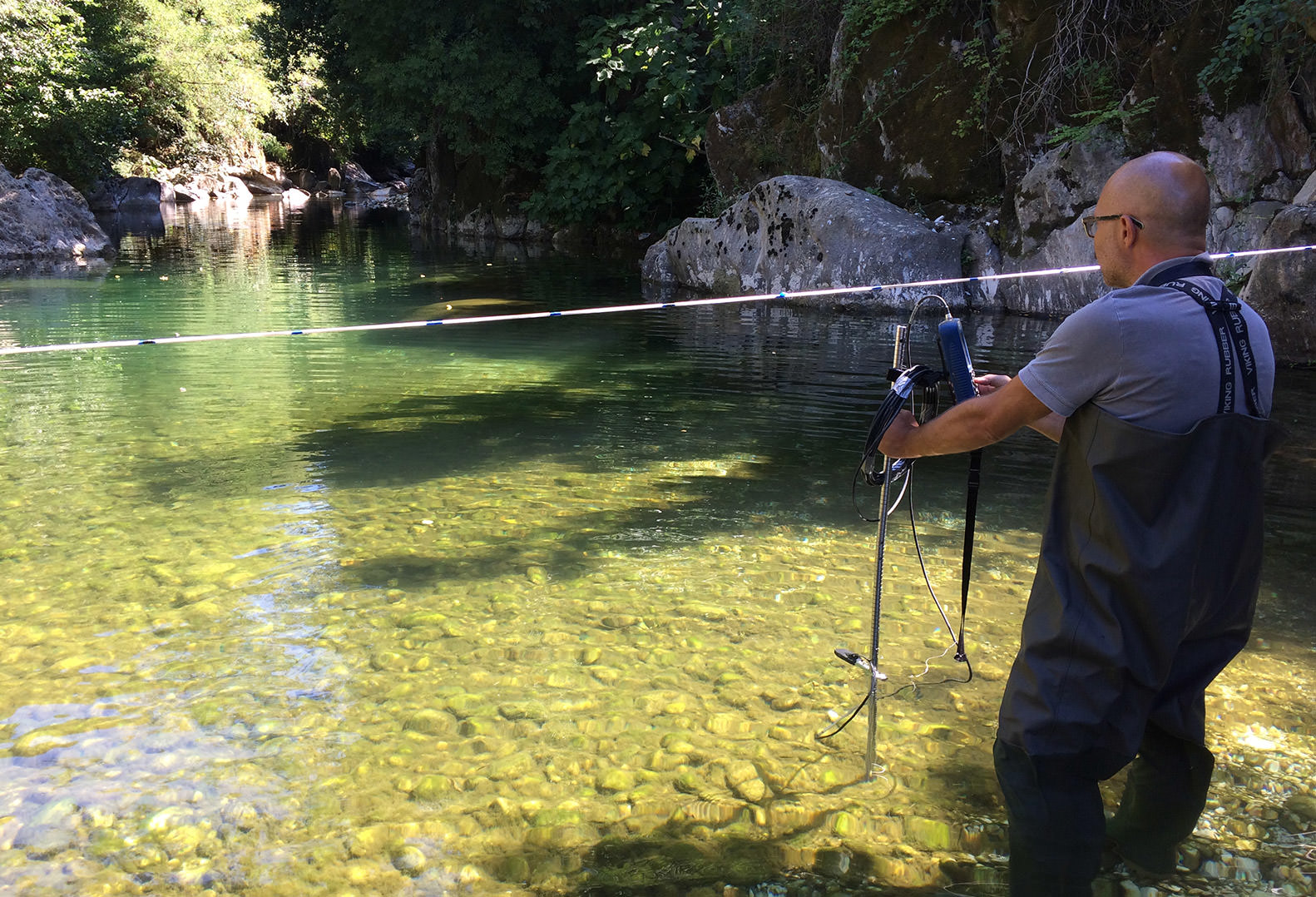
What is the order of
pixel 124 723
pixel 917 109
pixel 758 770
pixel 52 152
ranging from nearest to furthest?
pixel 758 770 → pixel 124 723 → pixel 917 109 → pixel 52 152

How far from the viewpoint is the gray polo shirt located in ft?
8.21

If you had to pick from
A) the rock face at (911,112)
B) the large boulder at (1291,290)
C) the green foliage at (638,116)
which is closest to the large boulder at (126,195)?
the green foliage at (638,116)

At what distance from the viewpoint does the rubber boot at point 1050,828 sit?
279cm

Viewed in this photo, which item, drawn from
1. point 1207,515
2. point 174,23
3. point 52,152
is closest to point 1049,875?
point 1207,515

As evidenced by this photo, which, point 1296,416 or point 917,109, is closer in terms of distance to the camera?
point 1296,416

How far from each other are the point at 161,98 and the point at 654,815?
1757 inches

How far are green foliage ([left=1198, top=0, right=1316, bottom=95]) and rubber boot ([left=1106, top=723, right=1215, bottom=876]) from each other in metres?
9.25

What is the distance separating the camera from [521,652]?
4.18m

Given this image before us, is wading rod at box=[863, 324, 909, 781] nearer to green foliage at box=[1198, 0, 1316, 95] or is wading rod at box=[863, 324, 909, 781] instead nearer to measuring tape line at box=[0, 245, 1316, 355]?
measuring tape line at box=[0, 245, 1316, 355]

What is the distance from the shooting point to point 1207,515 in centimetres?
258

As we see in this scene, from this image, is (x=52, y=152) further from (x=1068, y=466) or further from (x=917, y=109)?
(x=1068, y=466)

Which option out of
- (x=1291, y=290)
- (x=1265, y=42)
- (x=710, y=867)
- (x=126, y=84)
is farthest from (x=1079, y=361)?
(x=126, y=84)

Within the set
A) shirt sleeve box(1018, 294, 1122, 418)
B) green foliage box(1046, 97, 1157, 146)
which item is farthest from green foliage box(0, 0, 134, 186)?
shirt sleeve box(1018, 294, 1122, 418)

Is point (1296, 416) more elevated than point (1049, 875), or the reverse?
point (1296, 416)
